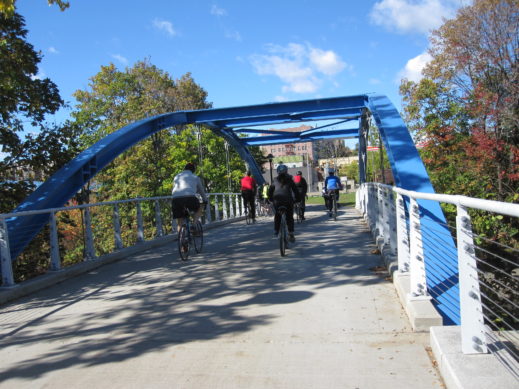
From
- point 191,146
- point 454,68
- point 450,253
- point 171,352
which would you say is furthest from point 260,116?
point 191,146

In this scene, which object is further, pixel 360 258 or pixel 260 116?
pixel 260 116

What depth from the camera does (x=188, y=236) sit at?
842 centimetres

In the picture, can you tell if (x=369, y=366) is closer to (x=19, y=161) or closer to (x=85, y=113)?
(x=19, y=161)

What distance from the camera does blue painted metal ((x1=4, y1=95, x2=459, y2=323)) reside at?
18.7 ft

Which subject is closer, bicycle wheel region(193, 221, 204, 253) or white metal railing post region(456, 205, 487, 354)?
white metal railing post region(456, 205, 487, 354)

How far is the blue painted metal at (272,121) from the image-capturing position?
18.7ft

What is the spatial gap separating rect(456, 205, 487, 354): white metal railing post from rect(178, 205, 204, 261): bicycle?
5.87m

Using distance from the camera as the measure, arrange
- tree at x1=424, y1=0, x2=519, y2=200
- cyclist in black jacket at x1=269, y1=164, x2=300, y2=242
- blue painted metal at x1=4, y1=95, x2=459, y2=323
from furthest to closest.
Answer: tree at x1=424, y1=0, x2=519, y2=200 < cyclist in black jacket at x1=269, y1=164, x2=300, y2=242 < blue painted metal at x1=4, y1=95, x2=459, y2=323

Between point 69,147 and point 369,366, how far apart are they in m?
11.0

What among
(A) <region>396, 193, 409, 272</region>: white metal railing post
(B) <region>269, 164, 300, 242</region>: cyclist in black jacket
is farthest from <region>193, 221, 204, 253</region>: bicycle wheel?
(A) <region>396, 193, 409, 272</region>: white metal railing post

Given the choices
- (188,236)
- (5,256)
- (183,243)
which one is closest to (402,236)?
(183,243)

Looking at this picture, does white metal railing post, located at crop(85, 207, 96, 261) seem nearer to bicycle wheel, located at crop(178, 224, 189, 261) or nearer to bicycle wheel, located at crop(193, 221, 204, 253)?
bicycle wheel, located at crop(178, 224, 189, 261)

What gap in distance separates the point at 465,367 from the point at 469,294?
430mm

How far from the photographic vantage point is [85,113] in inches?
1500
